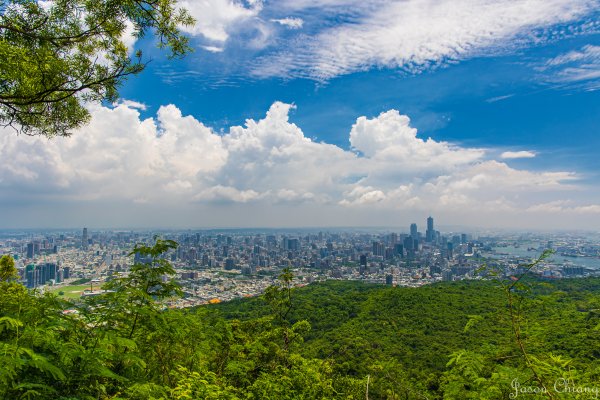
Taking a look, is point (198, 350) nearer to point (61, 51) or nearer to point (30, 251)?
point (61, 51)

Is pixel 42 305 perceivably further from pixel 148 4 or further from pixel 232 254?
pixel 232 254

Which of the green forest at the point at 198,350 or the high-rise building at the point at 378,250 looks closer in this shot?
the green forest at the point at 198,350

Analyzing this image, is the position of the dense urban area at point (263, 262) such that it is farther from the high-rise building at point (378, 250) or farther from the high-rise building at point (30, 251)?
the high-rise building at point (378, 250)

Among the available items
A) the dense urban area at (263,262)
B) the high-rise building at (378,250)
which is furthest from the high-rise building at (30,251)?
the high-rise building at (378,250)

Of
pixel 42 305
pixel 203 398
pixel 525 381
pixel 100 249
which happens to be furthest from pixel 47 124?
pixel 100 249

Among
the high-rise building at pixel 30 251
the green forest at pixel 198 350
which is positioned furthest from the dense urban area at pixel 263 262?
the green forest at pixel 198 350

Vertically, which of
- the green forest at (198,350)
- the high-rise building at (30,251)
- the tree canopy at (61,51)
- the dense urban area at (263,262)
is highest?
the tree canopy at (61,51)

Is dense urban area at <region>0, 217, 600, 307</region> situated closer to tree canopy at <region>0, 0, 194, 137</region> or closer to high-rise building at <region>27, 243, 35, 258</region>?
high-rise building at <region>27, 243, 35, 258</region>

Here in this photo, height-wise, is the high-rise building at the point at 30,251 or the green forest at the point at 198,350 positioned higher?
the green forest at the point at 198,350

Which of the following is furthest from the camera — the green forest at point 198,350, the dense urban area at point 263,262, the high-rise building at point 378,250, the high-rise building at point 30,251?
the high-rise building at point 378,250

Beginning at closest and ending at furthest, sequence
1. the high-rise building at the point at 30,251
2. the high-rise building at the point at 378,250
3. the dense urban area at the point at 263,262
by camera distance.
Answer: the dense urban area at the point at 263,262
the high-rise building at the point at 30,251
the high-rise building at the point at 378,250

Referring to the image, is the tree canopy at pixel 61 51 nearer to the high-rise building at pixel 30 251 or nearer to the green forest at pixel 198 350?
the green forest at pixel 198 350
